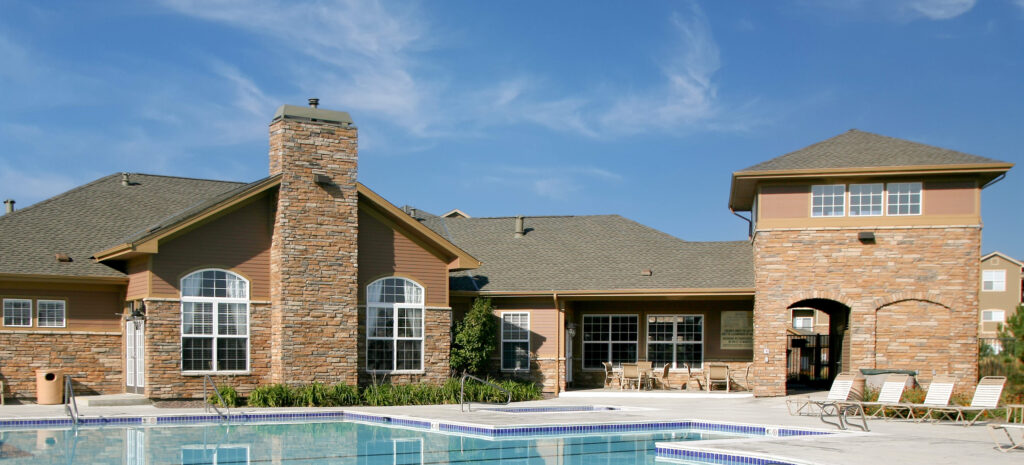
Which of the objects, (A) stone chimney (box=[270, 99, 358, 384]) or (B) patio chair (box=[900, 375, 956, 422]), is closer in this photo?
(B) patio chair (box=[900, 375, 956, 422])

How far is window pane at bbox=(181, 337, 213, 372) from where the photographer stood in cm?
1931

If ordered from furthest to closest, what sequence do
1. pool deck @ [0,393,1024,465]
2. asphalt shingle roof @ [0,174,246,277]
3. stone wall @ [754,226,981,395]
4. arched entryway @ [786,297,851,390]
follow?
arched entryway @ [786,297,851,390] < stone wall @ [754,226,981,395] < asphalt shingle roof @ [0,174,246,277] < pool deck @ [0,393,1024,465]

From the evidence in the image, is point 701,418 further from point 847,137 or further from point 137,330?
point 137,330

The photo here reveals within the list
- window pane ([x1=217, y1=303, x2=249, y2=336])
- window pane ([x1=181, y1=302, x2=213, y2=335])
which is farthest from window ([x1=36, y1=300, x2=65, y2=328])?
window pane ([x1=217, y1=303, x2=249, y2=336])

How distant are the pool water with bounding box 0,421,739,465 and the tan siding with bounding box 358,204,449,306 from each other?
532cm

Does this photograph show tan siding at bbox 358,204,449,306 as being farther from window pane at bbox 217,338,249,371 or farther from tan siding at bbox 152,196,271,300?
window pane at bbox 217,338,249,371

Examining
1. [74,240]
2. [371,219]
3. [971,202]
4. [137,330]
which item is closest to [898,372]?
[971,202]

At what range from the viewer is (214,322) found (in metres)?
19.6

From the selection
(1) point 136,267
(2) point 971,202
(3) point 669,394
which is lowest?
(3) point 669,394

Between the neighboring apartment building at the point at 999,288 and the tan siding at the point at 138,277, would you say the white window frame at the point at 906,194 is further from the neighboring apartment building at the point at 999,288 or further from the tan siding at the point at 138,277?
the neighboring apartment building at the point at 999,288

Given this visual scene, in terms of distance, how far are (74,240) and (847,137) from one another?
58.8 ft

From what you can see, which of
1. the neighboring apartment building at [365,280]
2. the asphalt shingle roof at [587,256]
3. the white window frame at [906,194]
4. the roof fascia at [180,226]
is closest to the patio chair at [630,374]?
the neighboring apartment building at [365,280]

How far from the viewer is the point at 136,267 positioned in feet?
65.5

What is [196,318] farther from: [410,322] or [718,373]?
[718,373]
